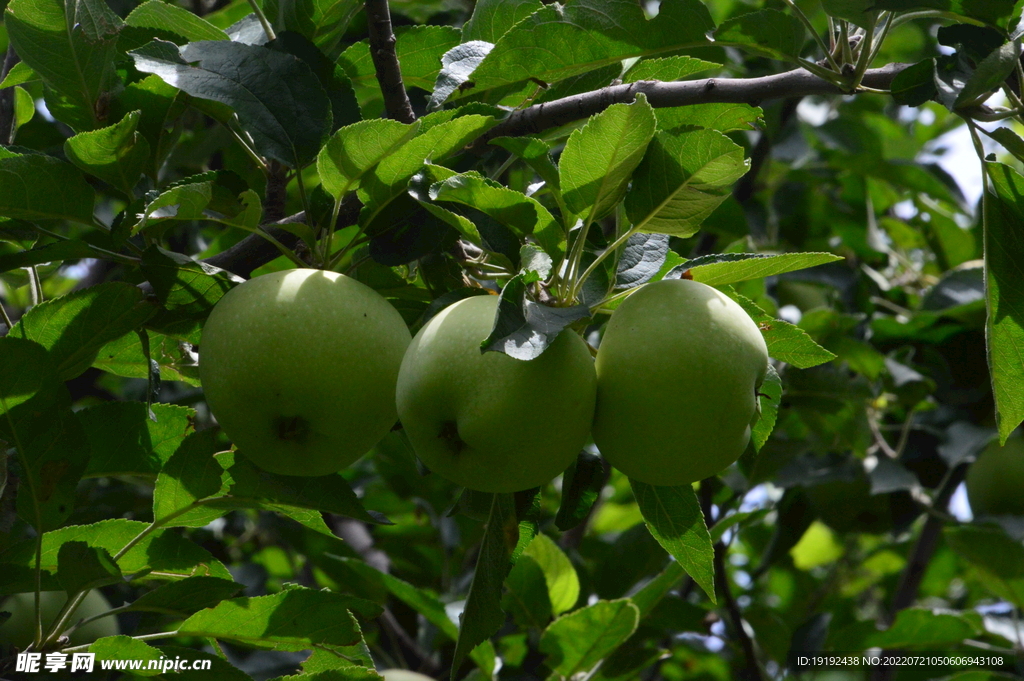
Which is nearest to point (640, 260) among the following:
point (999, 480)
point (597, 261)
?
point (597, 261)

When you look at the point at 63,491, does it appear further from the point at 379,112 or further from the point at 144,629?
the point at 379,112

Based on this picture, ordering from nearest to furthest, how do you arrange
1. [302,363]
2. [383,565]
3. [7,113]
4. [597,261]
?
[302,363] < [597,261] < [7,113] < [383,565]

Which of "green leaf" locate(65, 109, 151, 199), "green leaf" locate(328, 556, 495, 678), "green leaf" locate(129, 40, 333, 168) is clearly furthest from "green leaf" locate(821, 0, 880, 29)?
"green leaf" locate(328, 556, 495, 678)

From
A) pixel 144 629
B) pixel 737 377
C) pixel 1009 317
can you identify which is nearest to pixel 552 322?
pixel 737 377

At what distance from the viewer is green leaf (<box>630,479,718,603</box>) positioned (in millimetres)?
1301

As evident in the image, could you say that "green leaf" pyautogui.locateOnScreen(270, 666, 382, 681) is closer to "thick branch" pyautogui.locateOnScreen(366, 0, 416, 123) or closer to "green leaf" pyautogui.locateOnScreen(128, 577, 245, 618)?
"green leaf" pyautogui.locateOnScreen(128, 577, 245, 618)

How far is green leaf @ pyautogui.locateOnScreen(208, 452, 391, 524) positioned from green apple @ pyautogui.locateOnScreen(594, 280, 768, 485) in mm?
446

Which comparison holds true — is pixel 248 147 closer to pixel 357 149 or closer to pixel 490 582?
pixel 357 149

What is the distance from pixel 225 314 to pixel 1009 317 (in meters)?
1.16

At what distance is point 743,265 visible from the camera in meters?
1.18

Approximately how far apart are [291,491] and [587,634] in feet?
2.57

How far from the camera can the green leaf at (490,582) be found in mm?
1271

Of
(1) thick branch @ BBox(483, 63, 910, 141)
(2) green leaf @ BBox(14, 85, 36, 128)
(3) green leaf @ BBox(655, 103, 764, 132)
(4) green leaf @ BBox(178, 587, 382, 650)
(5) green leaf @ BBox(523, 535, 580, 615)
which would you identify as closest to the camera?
(3) green leaf @ BBox(655, 103, 764, 132)

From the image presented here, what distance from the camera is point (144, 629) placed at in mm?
1974
